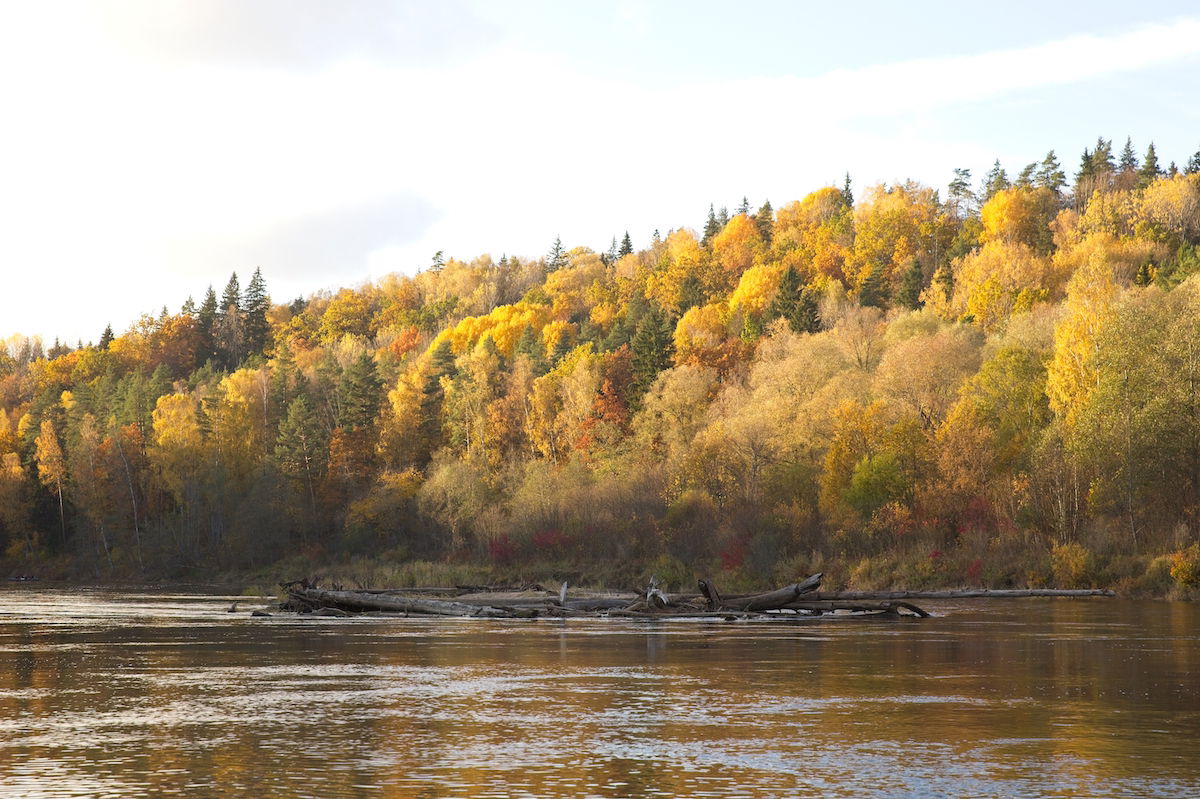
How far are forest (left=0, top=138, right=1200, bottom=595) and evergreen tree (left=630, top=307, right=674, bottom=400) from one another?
274mm

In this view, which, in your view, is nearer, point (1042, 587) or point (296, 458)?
point (1042, 587)

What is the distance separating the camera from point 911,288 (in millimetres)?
134125

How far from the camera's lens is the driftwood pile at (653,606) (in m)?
45.6

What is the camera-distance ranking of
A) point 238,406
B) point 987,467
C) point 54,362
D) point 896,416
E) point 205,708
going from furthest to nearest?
point 54,362 → point 238,406 → point 896,416 → point 987,467 → point 205,708

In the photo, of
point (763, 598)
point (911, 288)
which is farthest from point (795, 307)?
point (763, 598)

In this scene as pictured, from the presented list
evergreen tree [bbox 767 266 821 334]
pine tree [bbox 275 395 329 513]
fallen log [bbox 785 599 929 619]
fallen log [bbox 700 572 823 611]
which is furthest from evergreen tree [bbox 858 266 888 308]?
fallen log [bbox 700 572 823 611]

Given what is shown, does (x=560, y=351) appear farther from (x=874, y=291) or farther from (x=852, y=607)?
(x=852, y=607)

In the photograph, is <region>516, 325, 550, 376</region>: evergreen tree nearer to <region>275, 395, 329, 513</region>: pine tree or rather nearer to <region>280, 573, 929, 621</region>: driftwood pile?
<region>275, 395, 329, 513</region>: pine tree

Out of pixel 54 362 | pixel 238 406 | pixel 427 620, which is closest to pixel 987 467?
pixel 427 620

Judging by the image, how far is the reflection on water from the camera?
599 inches

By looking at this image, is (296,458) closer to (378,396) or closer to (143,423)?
(378,396)

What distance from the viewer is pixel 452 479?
102250 mm

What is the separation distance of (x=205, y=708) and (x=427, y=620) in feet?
86.4

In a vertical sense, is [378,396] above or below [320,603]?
above
